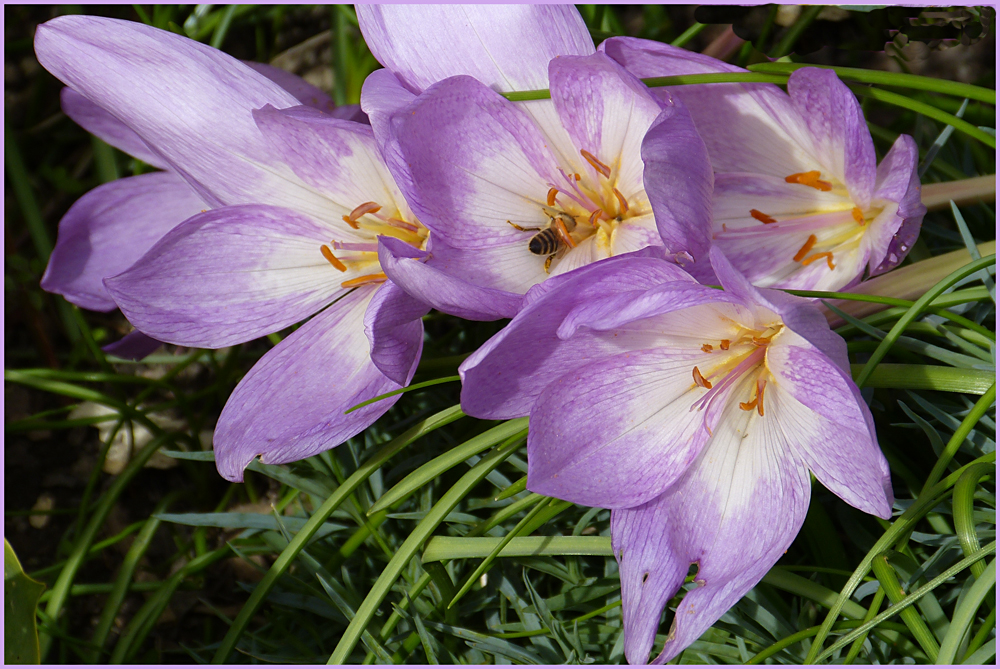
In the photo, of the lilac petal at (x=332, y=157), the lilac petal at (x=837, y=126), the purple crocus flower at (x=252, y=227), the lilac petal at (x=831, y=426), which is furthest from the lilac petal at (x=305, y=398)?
the lilac petal at (x=837, y=126)

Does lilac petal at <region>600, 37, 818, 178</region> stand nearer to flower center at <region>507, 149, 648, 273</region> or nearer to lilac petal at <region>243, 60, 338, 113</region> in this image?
flower center at <region>507, 149, 648, 273</region>

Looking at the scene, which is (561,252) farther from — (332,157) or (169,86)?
(169,86)

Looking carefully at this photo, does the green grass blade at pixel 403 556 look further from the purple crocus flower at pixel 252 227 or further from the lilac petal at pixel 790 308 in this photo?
the lilac petal at pixel 790 308

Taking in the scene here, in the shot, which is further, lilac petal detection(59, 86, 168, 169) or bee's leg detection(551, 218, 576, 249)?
lilac petal detection(59, 86, 168, 169)

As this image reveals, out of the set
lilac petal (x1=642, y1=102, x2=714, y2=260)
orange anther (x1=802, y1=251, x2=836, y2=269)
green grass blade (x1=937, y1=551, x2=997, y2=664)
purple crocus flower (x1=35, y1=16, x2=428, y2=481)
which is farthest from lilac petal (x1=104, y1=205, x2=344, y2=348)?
green grass blade (x1=937, y1=551, x2=997, y2=664)

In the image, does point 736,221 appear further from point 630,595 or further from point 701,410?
point 630,595

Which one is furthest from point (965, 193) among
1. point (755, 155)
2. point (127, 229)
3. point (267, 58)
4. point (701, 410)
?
point (267, 58)
